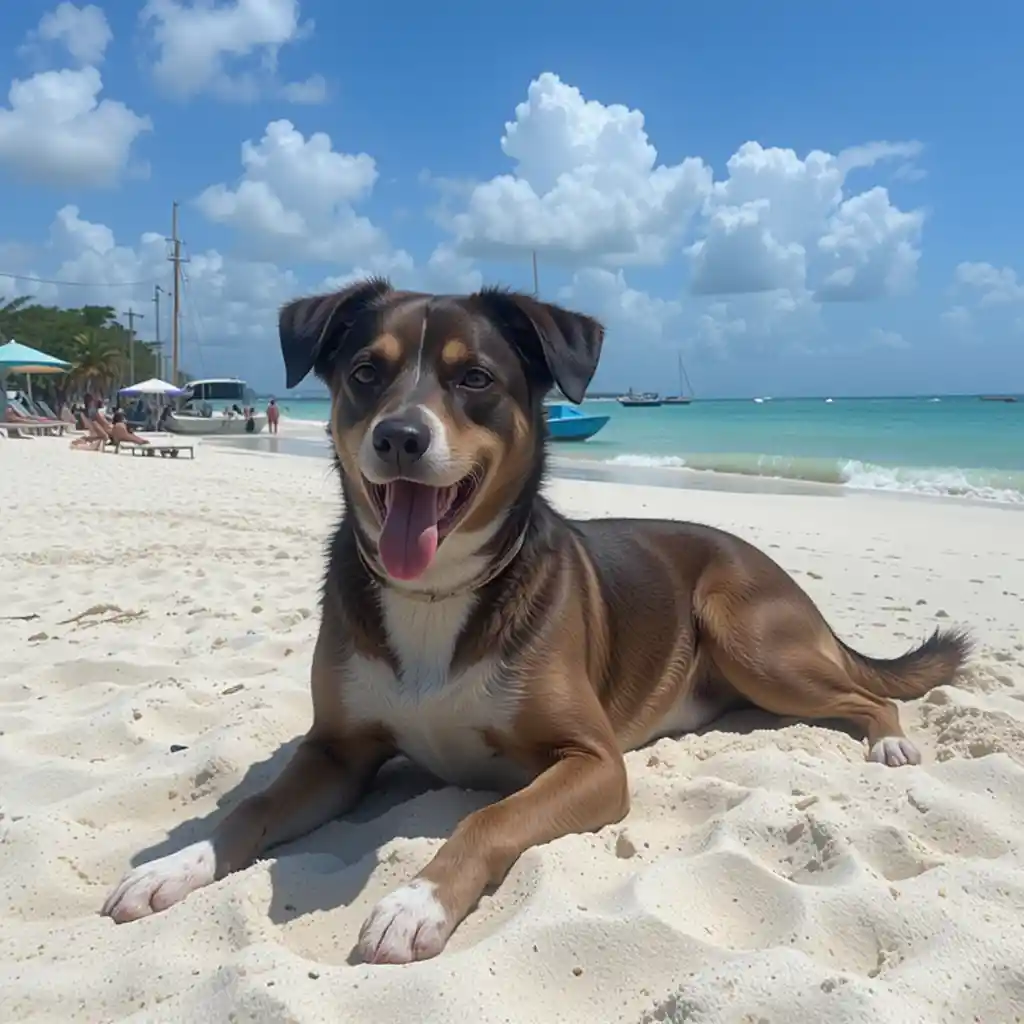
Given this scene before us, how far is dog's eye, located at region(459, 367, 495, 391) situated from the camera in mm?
3375

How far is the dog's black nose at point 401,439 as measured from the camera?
295 cm

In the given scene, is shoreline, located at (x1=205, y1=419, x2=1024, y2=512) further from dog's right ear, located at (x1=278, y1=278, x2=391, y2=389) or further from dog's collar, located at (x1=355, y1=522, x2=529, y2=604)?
dog's collar, located at (x1=355, y1=522, x2=529, y2=604)

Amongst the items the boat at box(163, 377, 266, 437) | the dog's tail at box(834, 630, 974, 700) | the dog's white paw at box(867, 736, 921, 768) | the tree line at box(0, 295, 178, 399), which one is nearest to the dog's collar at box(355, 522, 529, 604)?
the dog's white paw at box(867, 736, 921, 768)

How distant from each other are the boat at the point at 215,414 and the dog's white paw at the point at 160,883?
43.2 m

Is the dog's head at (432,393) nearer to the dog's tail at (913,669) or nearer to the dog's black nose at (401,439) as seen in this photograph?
the dog's black nose at (401,439)

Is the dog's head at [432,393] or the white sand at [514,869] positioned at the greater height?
the dog's head at [432,393]

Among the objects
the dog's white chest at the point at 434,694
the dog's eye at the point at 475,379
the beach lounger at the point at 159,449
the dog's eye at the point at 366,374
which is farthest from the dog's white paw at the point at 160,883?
the beach lounger at the point at 159,449

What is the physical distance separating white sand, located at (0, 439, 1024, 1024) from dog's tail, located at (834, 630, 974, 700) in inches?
5.1

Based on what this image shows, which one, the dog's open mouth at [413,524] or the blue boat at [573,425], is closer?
the dog's open mouth at [413,524]

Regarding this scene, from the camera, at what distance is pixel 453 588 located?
340cm

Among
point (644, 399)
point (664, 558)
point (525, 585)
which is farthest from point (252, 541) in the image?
point (644, 399)

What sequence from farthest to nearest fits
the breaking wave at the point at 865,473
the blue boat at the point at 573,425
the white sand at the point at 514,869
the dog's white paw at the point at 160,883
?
the blue boat at the point at 573,425 → the breaking wave at the point at 865,473 → the dog's white paw at the point at 160,883 → the white sand at the point at 514,869

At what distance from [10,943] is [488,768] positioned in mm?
1531

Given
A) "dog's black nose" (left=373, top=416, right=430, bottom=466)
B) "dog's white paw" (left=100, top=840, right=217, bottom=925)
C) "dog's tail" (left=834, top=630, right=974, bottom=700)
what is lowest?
"dog's white paw" (left=100, top=840, right=217, bottom=925)
